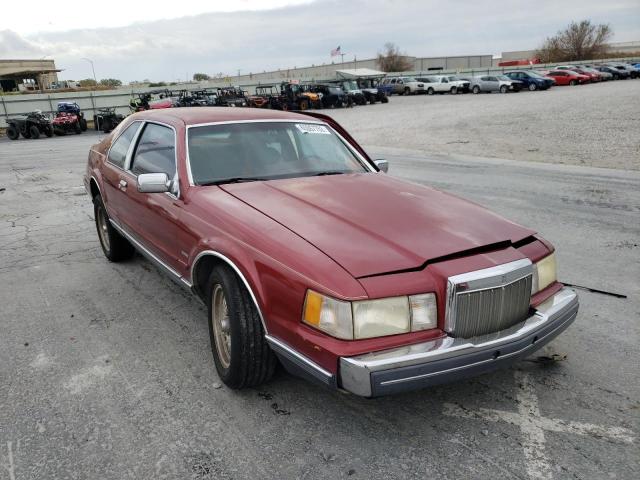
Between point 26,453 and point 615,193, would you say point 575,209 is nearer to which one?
point 615,193

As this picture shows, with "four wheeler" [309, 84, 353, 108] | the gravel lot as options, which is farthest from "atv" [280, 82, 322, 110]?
the gravel lot

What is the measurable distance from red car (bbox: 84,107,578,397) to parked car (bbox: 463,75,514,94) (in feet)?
128

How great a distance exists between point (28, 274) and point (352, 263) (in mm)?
4006

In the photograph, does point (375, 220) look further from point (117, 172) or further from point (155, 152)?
point (117, 172)

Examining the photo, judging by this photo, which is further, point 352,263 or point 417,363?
point 352,263

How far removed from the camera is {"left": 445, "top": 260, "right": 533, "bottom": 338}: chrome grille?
2387 mm

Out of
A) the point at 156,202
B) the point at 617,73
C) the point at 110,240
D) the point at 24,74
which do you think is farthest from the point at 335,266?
the point at 24,74

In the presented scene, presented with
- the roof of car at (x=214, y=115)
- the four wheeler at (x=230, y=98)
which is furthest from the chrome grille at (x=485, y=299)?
the four wheeler at (x=230, y=98)

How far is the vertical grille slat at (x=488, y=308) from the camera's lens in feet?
7.88

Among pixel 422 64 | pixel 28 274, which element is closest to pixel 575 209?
pixel 28 274

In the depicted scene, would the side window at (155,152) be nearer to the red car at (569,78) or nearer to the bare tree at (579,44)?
the red car at (569,78)

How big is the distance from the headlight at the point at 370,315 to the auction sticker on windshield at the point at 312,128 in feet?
7.12

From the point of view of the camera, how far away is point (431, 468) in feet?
7.74

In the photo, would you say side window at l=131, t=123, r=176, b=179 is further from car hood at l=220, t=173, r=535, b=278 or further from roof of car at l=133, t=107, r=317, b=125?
car hood at l=220, t=173, r=535, b=278
